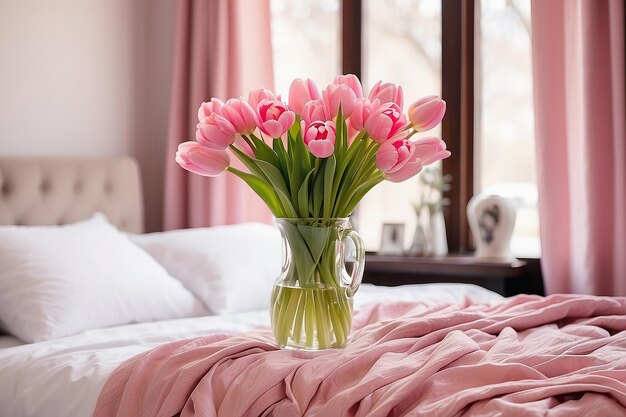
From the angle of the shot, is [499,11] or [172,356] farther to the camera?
[499,11]

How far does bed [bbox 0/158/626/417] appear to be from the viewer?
1479mm

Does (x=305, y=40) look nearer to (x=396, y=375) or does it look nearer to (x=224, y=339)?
(x=224, y=339)

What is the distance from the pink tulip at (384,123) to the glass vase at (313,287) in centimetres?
21

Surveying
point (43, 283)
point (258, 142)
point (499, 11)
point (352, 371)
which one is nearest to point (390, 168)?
point (258, 142)

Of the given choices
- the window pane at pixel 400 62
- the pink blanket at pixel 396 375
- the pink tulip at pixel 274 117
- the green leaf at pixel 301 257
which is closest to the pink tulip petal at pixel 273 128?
the pink tulip at pixel 274 117

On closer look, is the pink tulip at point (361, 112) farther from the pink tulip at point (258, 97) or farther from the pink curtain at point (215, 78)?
the pink curtain at point (215, 78)

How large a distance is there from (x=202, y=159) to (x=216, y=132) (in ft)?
0.27

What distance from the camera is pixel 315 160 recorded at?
1818 mm

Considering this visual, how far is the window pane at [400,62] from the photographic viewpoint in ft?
12.9

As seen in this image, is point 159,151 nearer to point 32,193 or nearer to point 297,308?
point 32,193

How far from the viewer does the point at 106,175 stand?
358cm

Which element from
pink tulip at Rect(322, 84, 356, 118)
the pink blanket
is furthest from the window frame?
pink tulip at Rect(322, 84, 356, 118)

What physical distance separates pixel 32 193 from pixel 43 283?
888mm

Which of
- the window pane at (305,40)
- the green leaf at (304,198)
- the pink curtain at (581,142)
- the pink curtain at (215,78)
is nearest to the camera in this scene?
the green leaf at (304,198)
